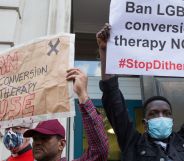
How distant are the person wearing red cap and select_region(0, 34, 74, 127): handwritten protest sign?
4.4 inches

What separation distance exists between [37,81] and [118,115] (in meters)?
0.59

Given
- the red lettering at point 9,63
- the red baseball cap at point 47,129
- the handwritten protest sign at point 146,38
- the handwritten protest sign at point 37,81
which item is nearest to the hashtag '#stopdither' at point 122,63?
the handwritten protest sign at point 146,38

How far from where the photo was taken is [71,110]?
2.57 meters

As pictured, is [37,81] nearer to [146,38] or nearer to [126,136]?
[126,136]

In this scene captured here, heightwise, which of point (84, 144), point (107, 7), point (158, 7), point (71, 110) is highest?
point (107, 7)

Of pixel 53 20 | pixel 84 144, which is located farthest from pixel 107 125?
pixel 53 20

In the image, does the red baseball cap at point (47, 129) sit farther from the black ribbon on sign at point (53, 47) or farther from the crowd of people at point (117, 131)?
the black ribbon on sign at point (53, 47)

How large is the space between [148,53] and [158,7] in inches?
14.9

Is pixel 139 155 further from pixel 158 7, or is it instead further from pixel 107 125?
pixel 107 125

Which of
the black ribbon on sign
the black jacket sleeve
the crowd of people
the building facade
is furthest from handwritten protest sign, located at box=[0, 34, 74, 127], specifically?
the building facade

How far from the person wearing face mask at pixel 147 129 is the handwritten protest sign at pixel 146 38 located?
5.8 inches

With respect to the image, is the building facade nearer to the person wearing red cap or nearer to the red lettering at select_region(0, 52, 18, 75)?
the red lettering at select_region(0, 52, 18, 75)

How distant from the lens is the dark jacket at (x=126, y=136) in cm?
268

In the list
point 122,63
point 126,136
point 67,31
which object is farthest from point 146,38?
point 67,31
